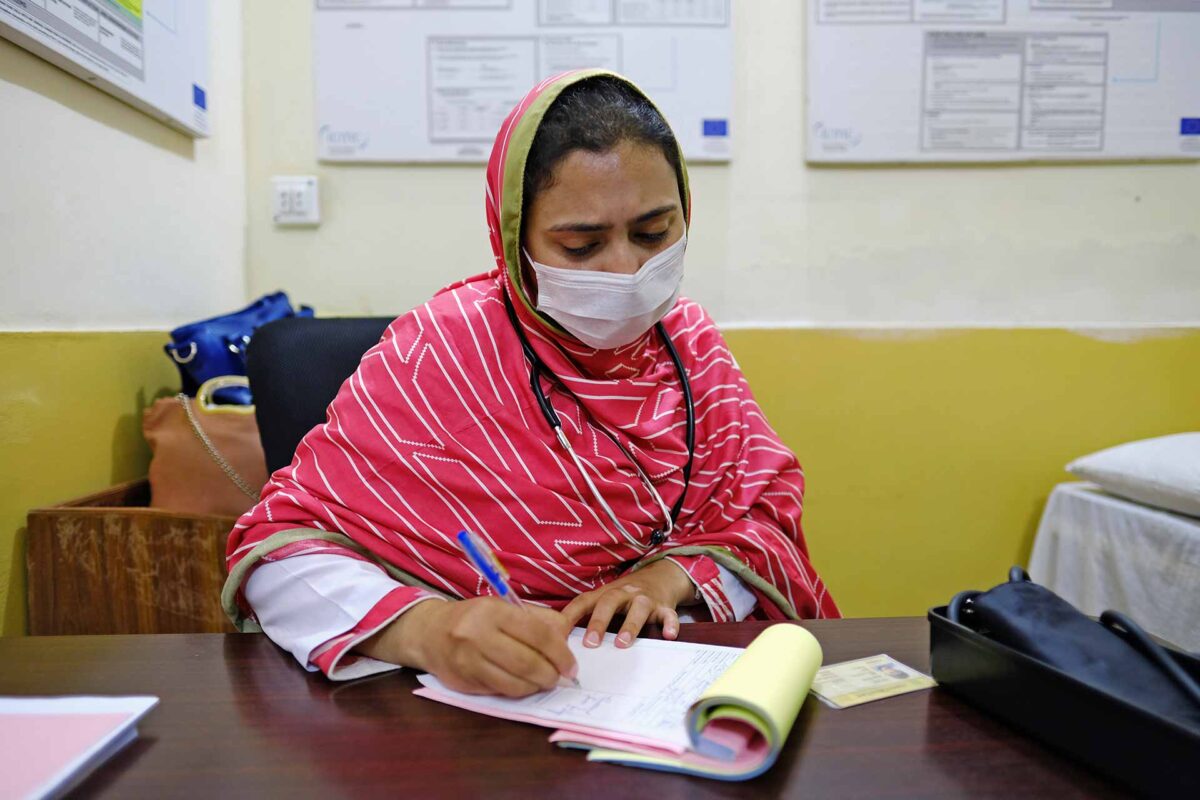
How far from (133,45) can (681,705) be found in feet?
5.29

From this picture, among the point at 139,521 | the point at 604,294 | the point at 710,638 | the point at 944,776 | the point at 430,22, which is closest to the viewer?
the point at 944,776

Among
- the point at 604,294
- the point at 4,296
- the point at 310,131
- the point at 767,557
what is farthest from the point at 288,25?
the point at 767,557

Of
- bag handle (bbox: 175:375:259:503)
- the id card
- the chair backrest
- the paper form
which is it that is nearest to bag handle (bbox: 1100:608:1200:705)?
the id card

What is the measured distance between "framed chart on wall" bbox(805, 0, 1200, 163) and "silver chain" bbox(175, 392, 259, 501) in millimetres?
1574

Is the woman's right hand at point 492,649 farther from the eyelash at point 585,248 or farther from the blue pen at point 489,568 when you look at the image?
the eyelash at point 585,248

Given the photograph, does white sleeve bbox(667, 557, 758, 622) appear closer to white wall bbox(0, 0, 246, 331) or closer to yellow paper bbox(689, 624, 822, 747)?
yellow paper bbox(689, 624, 822, 747)

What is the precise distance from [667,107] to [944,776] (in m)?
1.82

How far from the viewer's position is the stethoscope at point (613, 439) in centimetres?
97

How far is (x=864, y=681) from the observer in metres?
0.66

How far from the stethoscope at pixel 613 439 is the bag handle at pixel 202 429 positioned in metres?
0.78

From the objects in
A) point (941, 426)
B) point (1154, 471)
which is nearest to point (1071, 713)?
point (1154, 471)

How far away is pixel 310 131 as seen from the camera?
2031 mm

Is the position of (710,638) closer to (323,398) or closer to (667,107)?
(323,398)

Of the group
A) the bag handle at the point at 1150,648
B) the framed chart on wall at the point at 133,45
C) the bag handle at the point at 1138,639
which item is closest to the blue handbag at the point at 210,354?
the framed chart on wall at the point at 133,45
